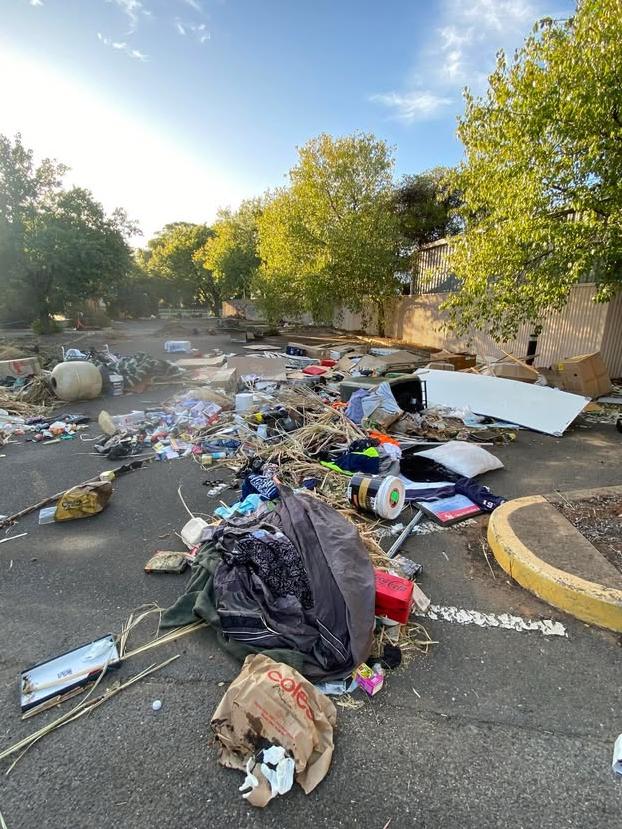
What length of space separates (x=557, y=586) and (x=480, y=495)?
138 centimetres

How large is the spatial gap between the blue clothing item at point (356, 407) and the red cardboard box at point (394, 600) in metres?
3.54

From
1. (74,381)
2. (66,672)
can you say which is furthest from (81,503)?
(74,381)

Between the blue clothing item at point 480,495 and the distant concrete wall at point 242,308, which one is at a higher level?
the distant concrete wall at point 242,308

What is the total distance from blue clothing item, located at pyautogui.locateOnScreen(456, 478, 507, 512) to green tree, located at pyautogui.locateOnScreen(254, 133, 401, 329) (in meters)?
12.9

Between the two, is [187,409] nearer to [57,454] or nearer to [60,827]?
[57,454]

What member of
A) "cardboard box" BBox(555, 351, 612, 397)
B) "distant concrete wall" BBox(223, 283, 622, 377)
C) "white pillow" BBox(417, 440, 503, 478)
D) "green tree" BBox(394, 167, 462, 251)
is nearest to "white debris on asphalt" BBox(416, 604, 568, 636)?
"white pillow" BBox(417, 440, 503, 478)

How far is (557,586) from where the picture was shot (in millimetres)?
2582

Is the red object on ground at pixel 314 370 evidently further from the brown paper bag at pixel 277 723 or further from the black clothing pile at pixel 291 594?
the brown paper bag at pixel 277 723

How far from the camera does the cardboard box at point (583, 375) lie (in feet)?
25.1

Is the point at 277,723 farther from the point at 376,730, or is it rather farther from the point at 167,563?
the point at 167,563

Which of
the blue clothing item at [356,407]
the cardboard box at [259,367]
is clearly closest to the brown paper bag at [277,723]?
the blue clothing item at [356,407]

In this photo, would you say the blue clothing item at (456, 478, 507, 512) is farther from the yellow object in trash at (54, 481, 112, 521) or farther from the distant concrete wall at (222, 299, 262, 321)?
the distant concrete wall at (222, 299, 262, 321)

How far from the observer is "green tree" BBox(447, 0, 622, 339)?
576 cm

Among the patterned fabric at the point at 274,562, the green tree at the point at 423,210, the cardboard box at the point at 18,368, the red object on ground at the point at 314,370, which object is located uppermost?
the green tree at the point at 423,210
